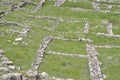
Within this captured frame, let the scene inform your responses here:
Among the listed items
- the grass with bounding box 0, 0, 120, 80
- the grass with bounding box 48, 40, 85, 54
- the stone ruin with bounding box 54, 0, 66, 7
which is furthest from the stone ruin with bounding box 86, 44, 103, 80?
the stone ruin with bounding box 54, 0, 66, 7

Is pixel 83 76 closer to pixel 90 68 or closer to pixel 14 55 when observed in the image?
pixel 90 68

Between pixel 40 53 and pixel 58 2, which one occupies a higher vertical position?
pixel 40 53

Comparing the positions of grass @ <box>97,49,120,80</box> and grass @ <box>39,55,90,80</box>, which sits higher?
grass @ <box>39,55,90,80</box>

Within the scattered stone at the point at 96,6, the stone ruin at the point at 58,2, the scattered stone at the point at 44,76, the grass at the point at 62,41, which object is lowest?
the scattered stone at the point at 96,6

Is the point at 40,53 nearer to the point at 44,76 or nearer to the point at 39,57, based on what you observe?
the point at 39,57

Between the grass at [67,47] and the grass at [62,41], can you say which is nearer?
the grass at [62,41]

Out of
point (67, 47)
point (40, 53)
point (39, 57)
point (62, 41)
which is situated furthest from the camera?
point (62, 41)

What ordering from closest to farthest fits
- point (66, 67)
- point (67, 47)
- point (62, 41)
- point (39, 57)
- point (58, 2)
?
point (66, 67), point (39, 57), point (67, 47), point (62, 41), point (58, 2)

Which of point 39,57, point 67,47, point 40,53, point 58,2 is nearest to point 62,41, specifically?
point 67,47

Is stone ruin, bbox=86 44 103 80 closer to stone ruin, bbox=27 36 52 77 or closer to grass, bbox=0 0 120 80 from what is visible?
grass, bbox=0 0 120 80

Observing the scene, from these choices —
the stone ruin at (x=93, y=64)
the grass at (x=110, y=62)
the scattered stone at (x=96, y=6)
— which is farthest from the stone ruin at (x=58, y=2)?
the grass at (x=110, y=62)

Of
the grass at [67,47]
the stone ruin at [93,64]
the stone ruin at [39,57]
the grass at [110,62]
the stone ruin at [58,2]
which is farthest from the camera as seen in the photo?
the stone ruin at [58,2]

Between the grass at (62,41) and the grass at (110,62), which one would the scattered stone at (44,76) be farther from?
the grass at (110,62)

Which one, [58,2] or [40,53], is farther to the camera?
[58,2]
